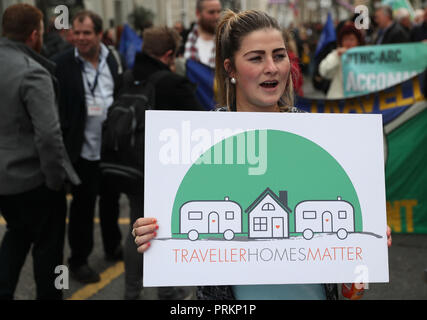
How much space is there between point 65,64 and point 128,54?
9.75ft

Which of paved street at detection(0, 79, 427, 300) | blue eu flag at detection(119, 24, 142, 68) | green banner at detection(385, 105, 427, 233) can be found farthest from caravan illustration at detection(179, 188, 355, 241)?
blue eu flag at detection(119, 24, 142, 68)

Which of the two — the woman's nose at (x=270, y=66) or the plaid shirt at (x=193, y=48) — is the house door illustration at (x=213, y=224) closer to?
the woman's nose at (x=270, y=66)

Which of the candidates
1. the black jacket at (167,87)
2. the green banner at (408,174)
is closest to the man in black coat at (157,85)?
the black jacket at (167,87)

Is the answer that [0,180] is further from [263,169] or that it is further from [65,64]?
[263,169]

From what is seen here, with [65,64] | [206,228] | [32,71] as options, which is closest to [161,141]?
[206,228]

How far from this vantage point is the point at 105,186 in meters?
4.34

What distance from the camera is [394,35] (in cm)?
719

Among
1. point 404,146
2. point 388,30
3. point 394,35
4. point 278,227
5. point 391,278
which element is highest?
point 388,30

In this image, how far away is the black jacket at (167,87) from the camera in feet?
11.1

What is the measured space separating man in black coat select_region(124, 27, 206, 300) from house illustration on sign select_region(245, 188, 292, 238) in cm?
183

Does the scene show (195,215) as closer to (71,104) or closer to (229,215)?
(229,215)

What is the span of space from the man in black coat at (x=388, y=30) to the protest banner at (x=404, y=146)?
9.24 ft

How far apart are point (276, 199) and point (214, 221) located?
0.21 metres

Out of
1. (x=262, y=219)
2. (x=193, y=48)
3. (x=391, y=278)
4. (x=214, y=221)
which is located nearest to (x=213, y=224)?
(x=214, y=221)
